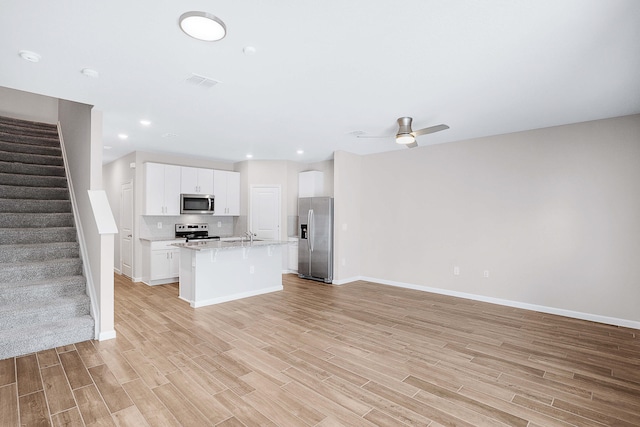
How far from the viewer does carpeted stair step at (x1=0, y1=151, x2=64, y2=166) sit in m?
4.68

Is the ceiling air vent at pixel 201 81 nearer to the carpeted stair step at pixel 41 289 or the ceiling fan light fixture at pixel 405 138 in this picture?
the ceiling fan light fixture at pixel 405 138

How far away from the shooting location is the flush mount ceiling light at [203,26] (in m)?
2.01

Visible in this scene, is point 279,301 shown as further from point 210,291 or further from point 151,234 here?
point 151,234

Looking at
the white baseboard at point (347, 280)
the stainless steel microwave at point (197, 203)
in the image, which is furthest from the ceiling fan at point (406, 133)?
the stainless steel microwave at point (197, 203)

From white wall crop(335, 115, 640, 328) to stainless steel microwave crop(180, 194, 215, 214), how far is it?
2853mm

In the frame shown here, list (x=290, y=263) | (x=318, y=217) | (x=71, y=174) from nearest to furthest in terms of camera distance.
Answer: (x=71, y=174), (x=318, y=217), (x=290, y=263)

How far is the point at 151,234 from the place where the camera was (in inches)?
254

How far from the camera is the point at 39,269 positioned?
3.60m

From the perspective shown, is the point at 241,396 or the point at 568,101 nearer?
the point at 241,396

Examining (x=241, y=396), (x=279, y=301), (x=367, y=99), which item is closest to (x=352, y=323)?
(x=279, y=301)

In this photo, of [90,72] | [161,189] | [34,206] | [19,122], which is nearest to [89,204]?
[34,206]

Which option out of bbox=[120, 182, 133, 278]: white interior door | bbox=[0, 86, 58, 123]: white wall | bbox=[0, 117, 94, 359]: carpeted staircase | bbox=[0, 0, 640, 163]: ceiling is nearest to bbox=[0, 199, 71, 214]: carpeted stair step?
bbox=[0, 117, 94, 359]: carpeted staircase

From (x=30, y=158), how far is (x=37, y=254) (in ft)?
6.75

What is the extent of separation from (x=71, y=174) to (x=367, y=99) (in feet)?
14.6
